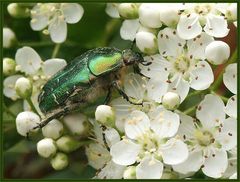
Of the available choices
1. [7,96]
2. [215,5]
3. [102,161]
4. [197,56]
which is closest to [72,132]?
[102,161]

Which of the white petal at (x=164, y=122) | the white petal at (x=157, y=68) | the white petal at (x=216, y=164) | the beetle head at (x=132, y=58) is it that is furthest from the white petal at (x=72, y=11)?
the white petal at (x=216, y=164)

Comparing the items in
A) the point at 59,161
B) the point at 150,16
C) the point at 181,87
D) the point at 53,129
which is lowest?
the point at 59,161

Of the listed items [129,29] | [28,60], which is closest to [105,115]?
[129,29]

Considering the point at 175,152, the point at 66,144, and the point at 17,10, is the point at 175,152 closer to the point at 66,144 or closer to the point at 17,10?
the point at 66,144

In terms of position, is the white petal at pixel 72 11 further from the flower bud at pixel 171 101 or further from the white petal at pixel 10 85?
the flower bud at pixel 171 101

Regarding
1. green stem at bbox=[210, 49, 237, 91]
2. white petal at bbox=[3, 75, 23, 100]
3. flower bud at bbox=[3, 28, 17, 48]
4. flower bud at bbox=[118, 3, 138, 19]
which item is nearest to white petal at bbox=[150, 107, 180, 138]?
green stem at bbox=[210, 49, 237, 91]

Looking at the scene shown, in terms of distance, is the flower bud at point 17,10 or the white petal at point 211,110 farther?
the flower bud at point 17,10

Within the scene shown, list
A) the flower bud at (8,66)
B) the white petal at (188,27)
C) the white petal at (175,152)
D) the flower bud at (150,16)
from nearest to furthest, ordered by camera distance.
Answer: the white petal at (175,152)
the white petal at (188,27)
the flower bud at (150,16)
the flower bud at (8,66)
